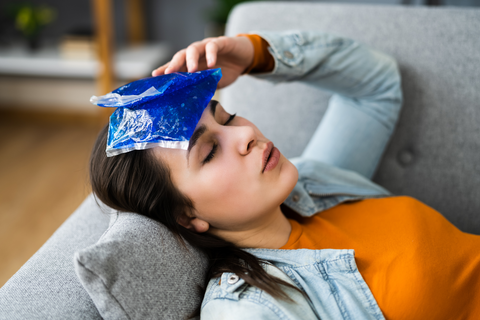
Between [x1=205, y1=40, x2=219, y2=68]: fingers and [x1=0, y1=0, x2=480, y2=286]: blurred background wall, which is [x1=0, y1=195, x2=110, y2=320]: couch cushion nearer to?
[x1=205, y1=40, x2=219, y2=68]: fingers

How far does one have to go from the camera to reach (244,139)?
755mm

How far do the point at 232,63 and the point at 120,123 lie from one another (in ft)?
1.18

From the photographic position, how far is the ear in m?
0.80

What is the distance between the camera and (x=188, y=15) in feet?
10.5

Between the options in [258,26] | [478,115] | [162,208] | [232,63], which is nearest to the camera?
[162,208]

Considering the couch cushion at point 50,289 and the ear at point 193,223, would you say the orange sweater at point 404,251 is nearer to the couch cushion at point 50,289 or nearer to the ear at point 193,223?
the ear at point 193,223

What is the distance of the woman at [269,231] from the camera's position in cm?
73

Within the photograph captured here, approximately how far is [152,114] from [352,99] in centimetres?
69

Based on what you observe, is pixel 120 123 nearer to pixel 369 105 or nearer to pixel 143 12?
pixel 369 105

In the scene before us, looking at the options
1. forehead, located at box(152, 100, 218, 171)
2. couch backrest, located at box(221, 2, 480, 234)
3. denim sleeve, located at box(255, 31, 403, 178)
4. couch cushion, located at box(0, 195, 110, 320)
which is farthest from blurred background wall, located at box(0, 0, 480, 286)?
forehead, located at box(152, 100, 218, 171)

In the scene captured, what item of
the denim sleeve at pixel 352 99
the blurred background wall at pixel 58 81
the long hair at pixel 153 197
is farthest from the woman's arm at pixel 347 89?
the blurred background wall at pixel 58 81

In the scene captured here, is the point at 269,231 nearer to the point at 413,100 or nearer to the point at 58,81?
the point at 413,100

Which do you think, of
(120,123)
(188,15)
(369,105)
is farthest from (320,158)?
(188,15)

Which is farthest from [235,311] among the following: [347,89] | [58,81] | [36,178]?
[58,81]
